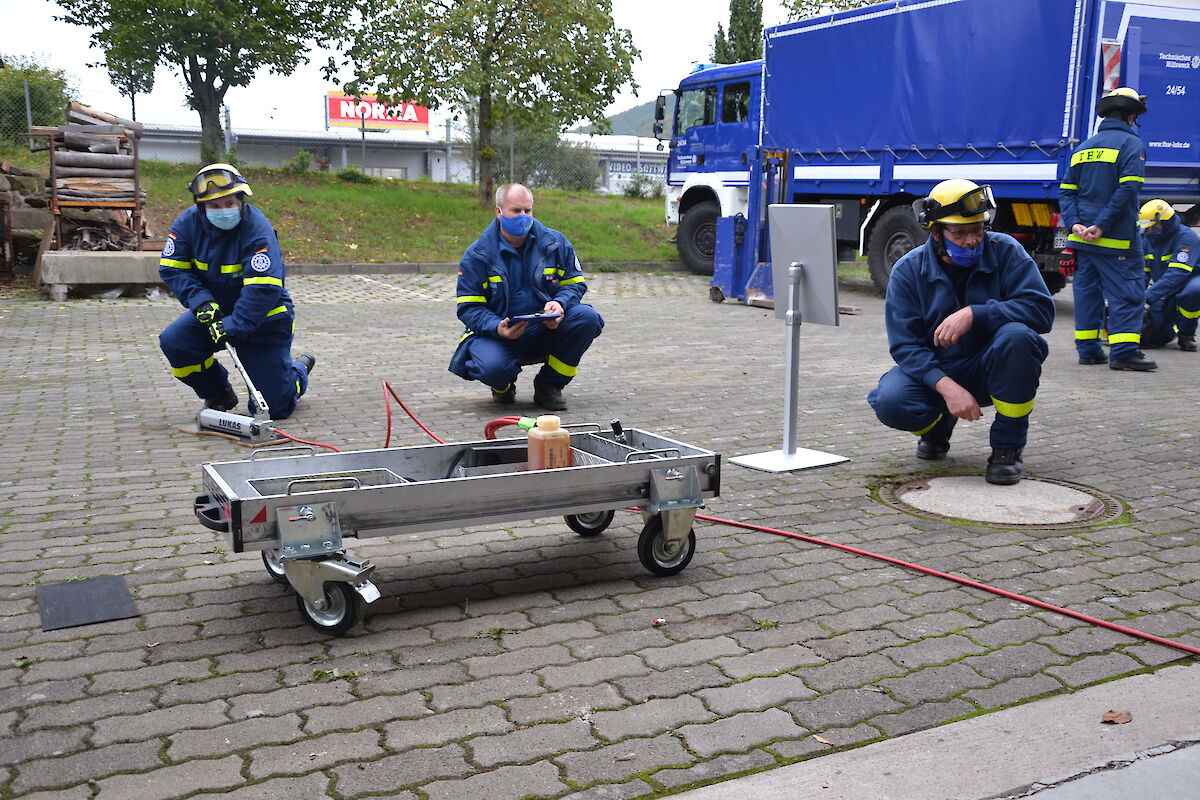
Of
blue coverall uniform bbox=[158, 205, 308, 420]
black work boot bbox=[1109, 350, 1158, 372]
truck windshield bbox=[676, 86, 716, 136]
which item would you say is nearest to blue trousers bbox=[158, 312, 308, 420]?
blue coverall uniform bbox=[158, 205, 308, 420]

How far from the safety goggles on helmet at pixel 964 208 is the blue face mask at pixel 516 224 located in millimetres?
2797

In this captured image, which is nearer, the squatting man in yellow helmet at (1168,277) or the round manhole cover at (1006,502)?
the round manhole cover at (1006,502)

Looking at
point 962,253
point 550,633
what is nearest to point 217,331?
point 550,633

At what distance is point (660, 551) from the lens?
167 inches

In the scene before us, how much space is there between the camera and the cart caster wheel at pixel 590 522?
4.67 metres

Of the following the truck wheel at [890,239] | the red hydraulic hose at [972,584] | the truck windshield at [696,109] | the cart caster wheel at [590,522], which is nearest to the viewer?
the red hydraulic hose at [972,584]

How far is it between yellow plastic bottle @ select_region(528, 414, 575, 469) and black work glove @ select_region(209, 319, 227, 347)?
3.29 meters

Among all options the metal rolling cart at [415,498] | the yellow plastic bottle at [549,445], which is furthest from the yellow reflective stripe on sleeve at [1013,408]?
the yellow plastic bottle at [549,445]

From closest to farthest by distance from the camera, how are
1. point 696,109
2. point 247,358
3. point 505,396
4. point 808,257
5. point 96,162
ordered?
1. point 808,257
2. point 247,358
3. point 505,396
4. point 96,162
5. point 696,109

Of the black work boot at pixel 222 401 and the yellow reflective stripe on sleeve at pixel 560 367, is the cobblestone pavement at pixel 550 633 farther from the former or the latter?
the yellow reflective stripe on sleeve at pixel 560 367

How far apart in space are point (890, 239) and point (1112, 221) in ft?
20.7

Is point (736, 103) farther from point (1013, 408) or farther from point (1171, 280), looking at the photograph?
point (1013, 408)

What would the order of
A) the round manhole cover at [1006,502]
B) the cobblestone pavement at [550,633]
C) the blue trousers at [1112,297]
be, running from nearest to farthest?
1. the cobblestone pavement at [550,633]
2. the round manhole cover at [1006,502]
3. the blue trousers at [1112,297]

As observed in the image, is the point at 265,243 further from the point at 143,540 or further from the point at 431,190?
the point at 431,190
